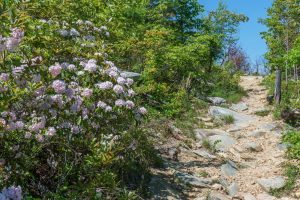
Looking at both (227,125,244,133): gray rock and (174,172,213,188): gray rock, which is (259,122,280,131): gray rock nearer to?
(227,125,244,133): gray rock

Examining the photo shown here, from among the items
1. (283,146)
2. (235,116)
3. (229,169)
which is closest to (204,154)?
(229,169)

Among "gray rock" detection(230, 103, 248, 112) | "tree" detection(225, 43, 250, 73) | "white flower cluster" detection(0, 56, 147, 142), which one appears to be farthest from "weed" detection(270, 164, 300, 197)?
"tree" detection(225, 43, 250, 73)

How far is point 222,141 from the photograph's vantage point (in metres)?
12.3

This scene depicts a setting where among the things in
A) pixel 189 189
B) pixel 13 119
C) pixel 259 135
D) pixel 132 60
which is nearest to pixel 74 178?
pixel 13 119

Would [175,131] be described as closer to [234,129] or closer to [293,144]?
[234,129]

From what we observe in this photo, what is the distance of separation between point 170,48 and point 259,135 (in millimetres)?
4018

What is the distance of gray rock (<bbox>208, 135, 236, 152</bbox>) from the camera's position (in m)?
11.8

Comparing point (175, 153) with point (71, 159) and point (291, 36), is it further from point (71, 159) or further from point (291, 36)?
point (291, 36)

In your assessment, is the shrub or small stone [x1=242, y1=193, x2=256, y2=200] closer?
the shrub

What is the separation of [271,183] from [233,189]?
0.95 m

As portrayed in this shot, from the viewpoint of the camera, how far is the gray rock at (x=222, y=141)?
11849 mm

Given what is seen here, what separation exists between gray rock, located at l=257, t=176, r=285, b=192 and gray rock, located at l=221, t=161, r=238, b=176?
0.68 metres

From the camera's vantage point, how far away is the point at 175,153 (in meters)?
10.2

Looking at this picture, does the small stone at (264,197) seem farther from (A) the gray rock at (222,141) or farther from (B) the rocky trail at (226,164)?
(A) the gray rock at (222,141)
